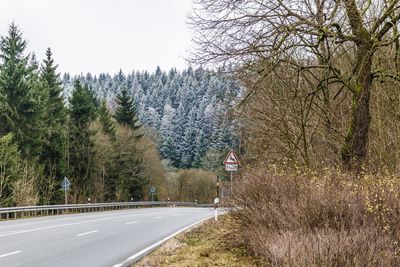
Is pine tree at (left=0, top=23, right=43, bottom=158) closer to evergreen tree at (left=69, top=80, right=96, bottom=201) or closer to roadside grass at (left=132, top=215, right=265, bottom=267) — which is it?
evergreen tree at (left=69, top=80, right=96, bottom=201)

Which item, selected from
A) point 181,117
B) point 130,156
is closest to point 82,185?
point 130,156

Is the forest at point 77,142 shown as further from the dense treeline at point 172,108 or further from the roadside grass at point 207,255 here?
the dense treeline at point 172,108

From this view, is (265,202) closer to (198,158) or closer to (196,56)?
(196,56)

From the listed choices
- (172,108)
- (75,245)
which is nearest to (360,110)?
(75,245)

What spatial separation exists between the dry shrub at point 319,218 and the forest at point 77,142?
16.1ft

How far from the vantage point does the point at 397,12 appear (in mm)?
13391

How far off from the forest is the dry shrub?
193 inches

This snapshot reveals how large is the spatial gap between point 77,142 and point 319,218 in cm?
4929

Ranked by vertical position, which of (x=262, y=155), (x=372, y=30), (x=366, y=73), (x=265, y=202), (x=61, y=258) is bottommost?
(x=61, y=258)

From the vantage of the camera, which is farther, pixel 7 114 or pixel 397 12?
pixel 7 114

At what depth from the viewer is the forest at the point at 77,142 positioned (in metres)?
34.2

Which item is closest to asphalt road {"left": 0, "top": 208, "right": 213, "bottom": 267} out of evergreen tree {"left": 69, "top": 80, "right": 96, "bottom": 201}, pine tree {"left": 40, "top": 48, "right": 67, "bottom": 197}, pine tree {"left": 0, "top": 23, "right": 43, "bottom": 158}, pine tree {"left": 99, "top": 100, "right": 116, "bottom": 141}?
pine tree {"left": 0, "top": 23, "right": 43, "bottom": 158}

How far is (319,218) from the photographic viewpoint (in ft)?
26.5

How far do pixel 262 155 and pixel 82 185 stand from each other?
136 feet
